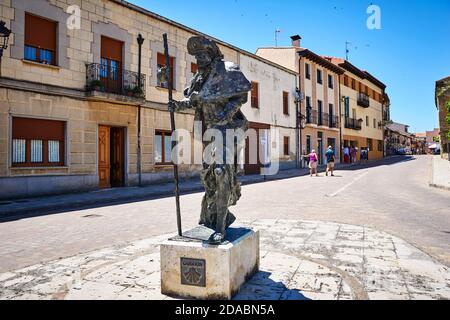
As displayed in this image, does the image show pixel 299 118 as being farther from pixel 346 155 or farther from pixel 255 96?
pixel 346 155

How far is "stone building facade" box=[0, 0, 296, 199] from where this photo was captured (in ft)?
34.3

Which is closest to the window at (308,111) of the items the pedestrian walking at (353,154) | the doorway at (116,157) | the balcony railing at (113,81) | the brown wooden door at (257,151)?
the brown wooden door at (257,151)

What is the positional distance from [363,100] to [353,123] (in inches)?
152

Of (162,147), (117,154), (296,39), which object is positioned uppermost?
(296,39)

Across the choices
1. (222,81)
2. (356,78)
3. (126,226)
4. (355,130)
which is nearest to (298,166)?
(355,130)

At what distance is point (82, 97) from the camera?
12.2 meters

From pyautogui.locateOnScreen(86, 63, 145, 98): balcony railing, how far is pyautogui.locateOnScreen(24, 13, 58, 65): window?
133 cm

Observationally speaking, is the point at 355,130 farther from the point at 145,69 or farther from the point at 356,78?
the point at 145,69

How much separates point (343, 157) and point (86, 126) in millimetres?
26142

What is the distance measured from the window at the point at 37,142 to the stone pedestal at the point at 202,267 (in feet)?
30.8

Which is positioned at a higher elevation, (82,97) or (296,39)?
(296,39)

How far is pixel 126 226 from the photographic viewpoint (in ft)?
21.9

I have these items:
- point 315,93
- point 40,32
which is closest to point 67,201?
point 40,32

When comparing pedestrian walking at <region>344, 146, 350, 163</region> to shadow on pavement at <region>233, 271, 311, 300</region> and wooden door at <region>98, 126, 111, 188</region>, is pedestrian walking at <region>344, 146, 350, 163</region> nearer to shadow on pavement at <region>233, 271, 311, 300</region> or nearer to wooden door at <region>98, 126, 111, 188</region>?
wooden door at <region>98, 126, 111, 188</region>
